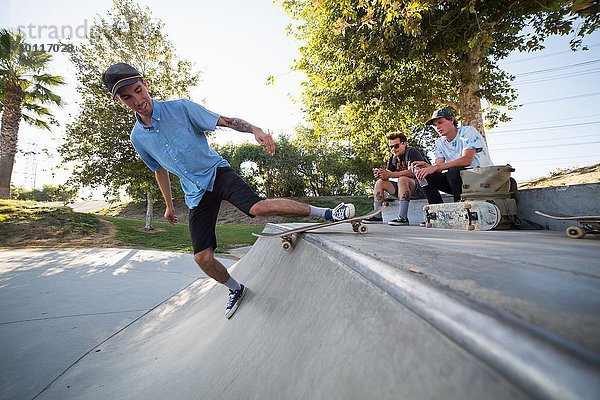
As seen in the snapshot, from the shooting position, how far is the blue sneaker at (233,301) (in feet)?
6.74

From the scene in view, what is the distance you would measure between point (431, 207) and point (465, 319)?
3298 mm

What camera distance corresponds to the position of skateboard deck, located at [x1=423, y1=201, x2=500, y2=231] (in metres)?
2.82

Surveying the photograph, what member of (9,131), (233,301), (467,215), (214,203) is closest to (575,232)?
(467,215)

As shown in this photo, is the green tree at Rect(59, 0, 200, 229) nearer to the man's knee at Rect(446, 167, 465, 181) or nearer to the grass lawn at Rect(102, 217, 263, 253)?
the grass lawn at Rect(102, 217, 263, 253)

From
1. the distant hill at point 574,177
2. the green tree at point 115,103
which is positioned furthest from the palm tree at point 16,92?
the distant hill at point 574,177

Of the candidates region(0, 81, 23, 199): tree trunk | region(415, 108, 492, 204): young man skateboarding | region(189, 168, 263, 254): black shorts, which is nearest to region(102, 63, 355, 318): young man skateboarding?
region(189, 168, 263, 254): black shorts

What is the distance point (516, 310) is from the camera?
48cm

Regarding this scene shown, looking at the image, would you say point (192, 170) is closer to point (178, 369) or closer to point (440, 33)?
point (178, 369)

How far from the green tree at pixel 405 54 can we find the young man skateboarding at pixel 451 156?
1725 mm

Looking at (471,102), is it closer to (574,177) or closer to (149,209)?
(574,177)

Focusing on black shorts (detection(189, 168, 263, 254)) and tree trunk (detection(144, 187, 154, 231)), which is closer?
black shorts (detection(189, 168, 263, 254))

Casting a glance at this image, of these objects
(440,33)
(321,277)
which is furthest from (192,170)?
(440,33)

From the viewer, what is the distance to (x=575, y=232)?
1.84m

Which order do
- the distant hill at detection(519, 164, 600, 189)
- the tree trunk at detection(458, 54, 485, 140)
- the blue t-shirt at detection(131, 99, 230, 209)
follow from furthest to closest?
the distant hill at detection(519, 164, 600, 189), the tree trunk at detection(458, 54, 485, 140), the blue t-shirt at detection(131, 99, 230, 209)
